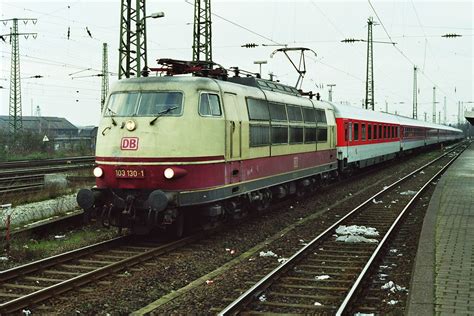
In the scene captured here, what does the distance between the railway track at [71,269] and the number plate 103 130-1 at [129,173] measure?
4.19ft

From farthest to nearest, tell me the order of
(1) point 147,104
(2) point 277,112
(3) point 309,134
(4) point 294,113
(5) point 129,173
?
(3) point 309,134, (4) point 294,113, (2) point 277,112, (1) point 147,104, (5) point 129,173

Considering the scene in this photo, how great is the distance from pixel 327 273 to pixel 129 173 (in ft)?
13.5

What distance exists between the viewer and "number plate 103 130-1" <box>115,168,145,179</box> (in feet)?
33.7

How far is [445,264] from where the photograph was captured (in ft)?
27.5

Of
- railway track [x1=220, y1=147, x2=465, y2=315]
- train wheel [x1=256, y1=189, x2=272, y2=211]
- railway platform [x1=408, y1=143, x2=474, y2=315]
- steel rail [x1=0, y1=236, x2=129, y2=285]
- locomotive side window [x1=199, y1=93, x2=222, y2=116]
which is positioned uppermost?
locomotive side window [x1=199, y1=93, x2=222, y2=116]

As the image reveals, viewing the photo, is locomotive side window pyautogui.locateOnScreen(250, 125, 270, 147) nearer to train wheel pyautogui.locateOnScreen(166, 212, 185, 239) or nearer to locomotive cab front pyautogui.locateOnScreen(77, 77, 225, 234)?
locomotive cab front pyautogui.locateOnScreen(77, 77, 225, 234)

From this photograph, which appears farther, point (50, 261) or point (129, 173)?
point (129, 173)

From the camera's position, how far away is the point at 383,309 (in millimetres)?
6938

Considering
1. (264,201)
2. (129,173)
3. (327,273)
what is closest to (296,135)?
(264,201)

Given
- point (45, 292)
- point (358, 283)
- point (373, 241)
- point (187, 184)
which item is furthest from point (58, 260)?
point (373, 241)

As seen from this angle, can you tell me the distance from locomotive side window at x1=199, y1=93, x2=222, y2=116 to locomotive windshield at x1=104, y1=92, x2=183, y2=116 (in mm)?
416

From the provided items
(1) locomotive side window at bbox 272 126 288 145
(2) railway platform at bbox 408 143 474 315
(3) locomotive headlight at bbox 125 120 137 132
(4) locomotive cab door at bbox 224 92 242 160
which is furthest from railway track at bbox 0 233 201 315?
(2) railway platform at bbox 408 143 474 315

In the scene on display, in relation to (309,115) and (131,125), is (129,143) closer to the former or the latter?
(131,125)

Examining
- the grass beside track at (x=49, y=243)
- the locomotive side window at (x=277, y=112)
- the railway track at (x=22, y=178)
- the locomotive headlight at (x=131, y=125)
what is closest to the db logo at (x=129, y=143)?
the locomotive headlight at (x=131, y=125)
